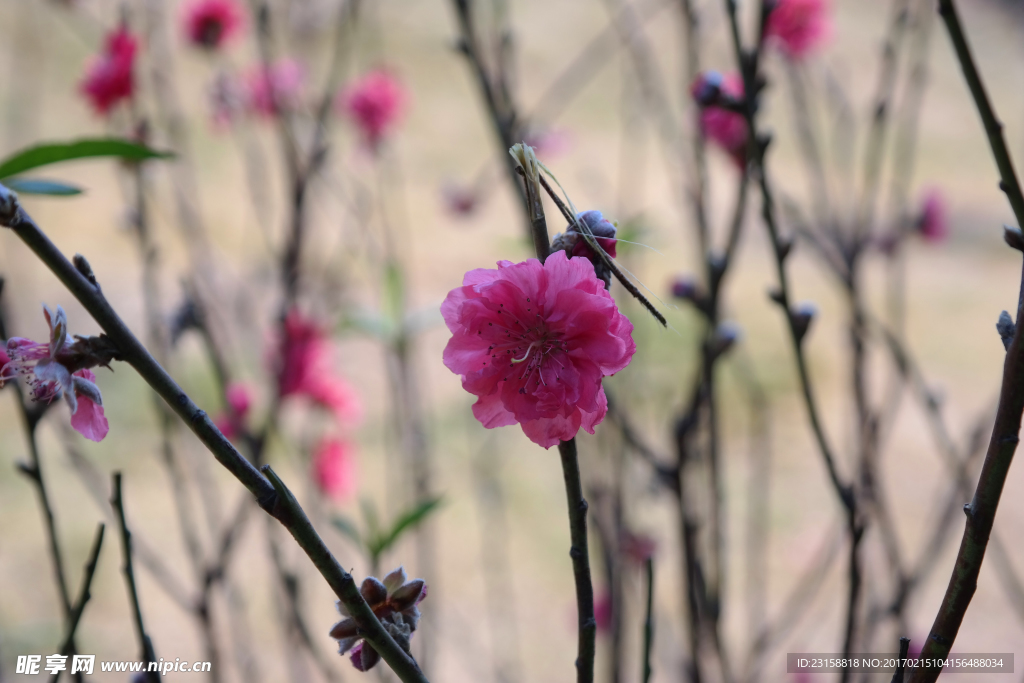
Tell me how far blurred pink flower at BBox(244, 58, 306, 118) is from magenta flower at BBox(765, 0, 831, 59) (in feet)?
3.07

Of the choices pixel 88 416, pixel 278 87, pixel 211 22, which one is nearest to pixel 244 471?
pixel 88 416

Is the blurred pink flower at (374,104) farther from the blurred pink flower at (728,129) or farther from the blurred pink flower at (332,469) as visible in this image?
the blurred pink flower at (728,129)

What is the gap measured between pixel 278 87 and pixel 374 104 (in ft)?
1.35

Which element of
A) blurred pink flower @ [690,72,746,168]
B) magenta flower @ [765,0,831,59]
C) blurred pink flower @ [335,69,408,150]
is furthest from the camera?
blurred pink flower @ [335,69,408,150]

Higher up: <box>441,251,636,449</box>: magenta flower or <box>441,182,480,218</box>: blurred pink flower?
<box>441,182,480,218</box>: blurred pink flower

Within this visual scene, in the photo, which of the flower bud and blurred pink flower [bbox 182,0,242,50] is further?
blurred pink flower [bbox 182,0,242,50]

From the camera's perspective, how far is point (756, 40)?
29.6 inches

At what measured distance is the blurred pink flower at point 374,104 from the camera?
1791 mm

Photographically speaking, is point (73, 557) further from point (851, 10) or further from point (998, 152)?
point (851, 10)

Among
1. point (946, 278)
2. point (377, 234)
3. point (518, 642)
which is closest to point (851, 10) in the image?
point (946, 278)

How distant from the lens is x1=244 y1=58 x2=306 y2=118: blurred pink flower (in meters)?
1.46

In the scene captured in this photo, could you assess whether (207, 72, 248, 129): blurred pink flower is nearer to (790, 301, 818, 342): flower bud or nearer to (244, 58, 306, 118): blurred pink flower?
(244, 58, 306, 118): blurred pink flower

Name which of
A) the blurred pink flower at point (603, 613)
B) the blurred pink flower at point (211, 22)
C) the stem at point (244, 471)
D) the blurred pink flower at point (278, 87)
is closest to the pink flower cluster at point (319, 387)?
the blurred pink flower at point (278, 87)

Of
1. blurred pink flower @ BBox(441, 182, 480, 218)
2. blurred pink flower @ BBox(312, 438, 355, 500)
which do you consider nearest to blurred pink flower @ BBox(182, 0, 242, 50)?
blurred pink flower @ BBox(441, 182, 480, 218)
